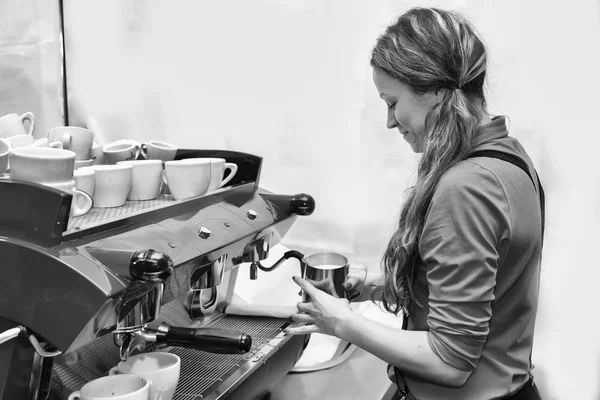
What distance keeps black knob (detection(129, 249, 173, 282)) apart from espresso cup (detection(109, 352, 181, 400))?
0.56 ft

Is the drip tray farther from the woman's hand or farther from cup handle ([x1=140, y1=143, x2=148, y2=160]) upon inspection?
cup handle ([x1=140, y1=143, x2=148, y2=160])

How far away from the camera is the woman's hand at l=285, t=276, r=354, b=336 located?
34.2 inches

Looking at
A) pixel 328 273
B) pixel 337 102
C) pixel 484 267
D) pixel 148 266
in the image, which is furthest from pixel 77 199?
pixel 337 102

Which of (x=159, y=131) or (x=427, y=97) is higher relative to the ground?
(x=427, y=97)

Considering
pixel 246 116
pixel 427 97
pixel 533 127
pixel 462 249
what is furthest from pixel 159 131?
pixel 462 249

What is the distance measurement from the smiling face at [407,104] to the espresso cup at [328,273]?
295mm

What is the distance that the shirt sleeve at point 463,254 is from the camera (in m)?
0.75

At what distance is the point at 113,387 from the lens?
2.63 feet

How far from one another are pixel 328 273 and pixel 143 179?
34 cm

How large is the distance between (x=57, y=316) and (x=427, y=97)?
52 centimetres

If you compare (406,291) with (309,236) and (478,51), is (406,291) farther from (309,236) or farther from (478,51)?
(309,236)

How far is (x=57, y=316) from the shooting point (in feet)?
2.15

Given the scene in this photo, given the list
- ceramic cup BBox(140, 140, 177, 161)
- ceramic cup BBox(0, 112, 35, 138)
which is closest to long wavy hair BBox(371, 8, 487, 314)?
ceramic cup BBox(140, 140, 177, 161)

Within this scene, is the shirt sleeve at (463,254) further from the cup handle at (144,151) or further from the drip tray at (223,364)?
the cup handle at (144,151)
